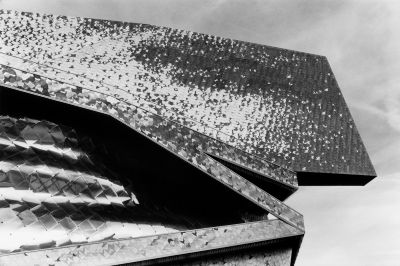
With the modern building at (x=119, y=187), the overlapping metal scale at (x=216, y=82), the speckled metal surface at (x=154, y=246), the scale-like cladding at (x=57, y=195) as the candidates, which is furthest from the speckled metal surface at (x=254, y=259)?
the overlapping metal scale at (x=216, y=82)

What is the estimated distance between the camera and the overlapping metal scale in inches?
267

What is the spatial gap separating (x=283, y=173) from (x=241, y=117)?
219 cm

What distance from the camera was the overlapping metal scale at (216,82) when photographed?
679 centimetres

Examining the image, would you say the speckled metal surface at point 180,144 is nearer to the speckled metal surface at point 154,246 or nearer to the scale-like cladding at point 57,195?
the speckled metal surface at point 154,246

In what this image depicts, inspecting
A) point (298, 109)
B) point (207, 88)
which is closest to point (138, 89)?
point (207, 88)

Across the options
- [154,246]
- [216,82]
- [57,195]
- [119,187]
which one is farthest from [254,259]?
[216,82]

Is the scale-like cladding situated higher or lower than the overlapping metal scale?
lower

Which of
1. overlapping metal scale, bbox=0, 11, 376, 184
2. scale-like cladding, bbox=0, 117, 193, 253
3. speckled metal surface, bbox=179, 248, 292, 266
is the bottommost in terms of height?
speckled metal surface, bbox=179, 248, 292, 266

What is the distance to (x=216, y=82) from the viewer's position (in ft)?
24.8

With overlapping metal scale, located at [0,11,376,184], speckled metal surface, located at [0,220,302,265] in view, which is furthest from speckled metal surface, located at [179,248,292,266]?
overlapping metal scale, located at [0,11,376,184]

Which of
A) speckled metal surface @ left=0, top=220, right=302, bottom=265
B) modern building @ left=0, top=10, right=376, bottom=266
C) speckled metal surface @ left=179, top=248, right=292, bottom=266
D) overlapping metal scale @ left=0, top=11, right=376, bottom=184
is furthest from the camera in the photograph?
overlapping metal scale @ left=0, top=11, right=376, bottom=184

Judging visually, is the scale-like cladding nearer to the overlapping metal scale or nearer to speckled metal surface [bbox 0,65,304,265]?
speckled metal surface [bbox 0,65,304,265]

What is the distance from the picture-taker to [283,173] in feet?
16.4

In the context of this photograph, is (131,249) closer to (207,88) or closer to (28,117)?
(28,117)
